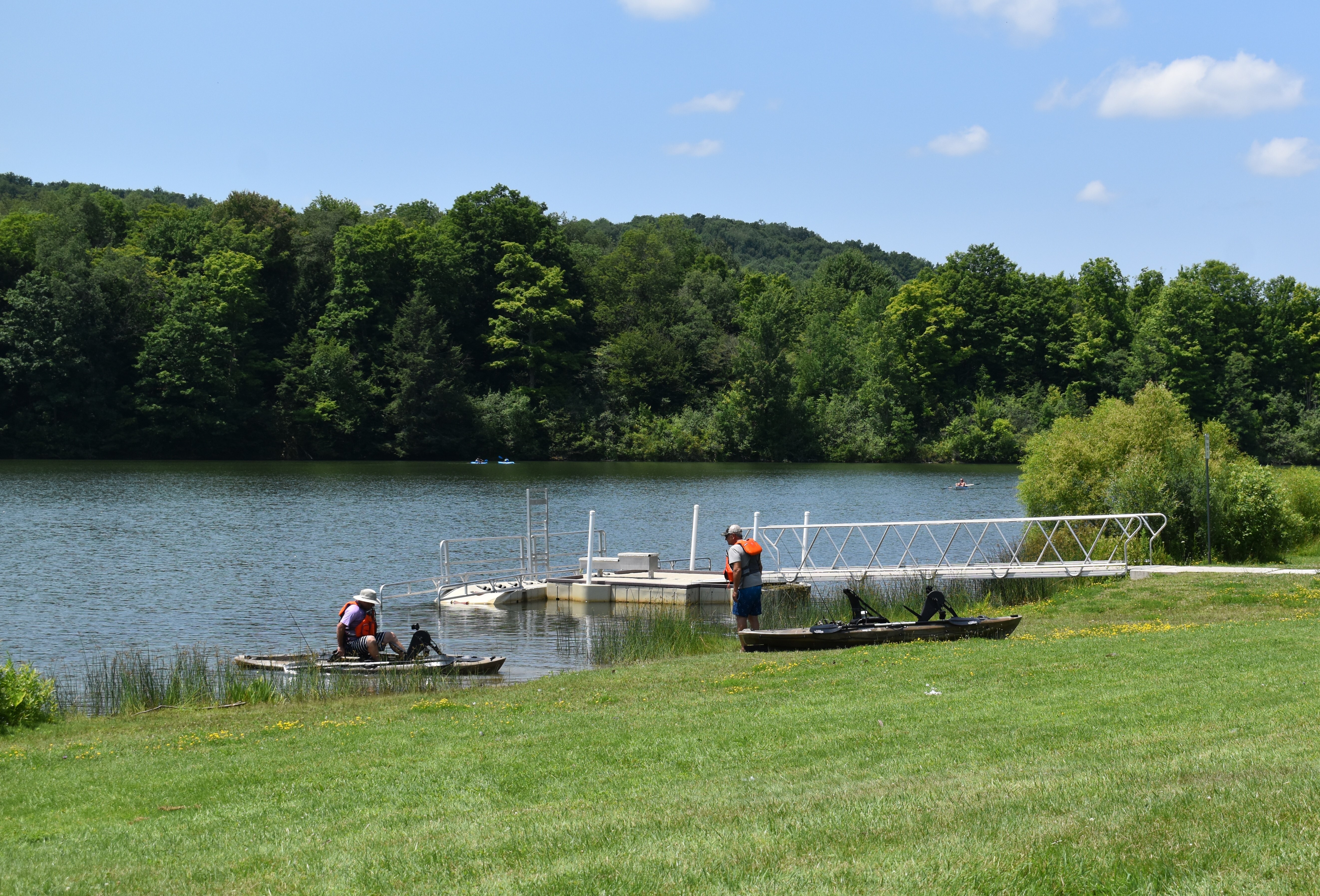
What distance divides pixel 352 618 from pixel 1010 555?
2184cm

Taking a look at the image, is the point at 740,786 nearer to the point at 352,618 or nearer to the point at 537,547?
the point at 352,618

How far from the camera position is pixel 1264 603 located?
66.8ft

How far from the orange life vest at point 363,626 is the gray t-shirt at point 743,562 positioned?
6.17 metres

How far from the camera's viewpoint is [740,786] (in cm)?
852

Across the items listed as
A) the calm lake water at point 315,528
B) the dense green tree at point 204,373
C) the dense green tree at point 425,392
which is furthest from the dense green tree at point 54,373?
the dense green tree at point 425,392

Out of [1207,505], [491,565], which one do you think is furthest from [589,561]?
[1207,505]

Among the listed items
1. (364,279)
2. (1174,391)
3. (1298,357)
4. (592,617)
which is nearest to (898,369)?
(1174,391)

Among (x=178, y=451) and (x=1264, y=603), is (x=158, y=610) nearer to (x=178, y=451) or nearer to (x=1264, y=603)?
(x=1264, y=603)

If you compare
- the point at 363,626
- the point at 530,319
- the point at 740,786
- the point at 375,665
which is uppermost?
the point at 530,319

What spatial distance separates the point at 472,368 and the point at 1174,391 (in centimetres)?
6181

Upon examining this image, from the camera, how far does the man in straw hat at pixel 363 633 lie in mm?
18797

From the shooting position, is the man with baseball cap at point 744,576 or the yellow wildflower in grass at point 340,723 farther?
the man with baseball cap at point 744,576

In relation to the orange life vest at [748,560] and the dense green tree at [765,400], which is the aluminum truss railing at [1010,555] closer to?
the orange life vest at [748,560]

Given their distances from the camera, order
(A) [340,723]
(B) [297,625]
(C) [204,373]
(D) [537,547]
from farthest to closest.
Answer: (C) [204,373] < (D) [537,547] < (B) [297,625] < (A) [340,723]
